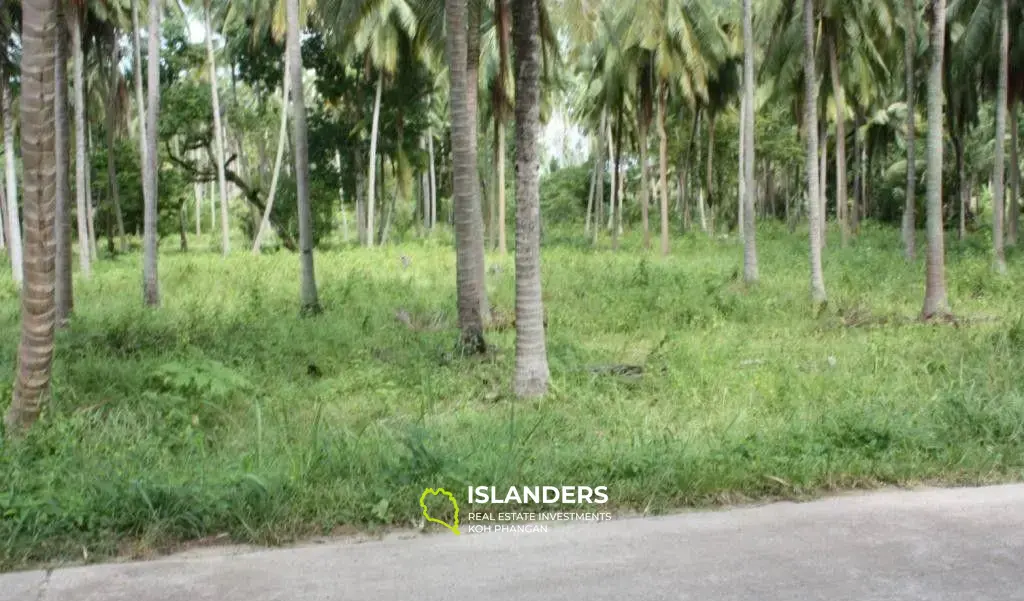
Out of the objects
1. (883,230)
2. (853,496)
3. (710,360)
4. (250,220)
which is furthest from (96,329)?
(883,230)

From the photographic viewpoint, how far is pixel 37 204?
6684 millimetres

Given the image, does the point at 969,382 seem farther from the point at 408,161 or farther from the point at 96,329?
the point at 408,161

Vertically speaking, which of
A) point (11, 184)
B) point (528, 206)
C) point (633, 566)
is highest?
point (11, 184)

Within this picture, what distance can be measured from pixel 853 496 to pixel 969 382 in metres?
3.83

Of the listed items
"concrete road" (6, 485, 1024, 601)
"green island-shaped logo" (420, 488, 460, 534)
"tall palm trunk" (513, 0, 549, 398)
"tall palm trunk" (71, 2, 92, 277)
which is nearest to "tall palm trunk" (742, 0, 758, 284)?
"tall palm trunk" (513, 0, 549, 398)

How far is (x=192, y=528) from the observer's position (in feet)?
16.8

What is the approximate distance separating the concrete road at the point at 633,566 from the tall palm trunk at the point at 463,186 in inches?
253

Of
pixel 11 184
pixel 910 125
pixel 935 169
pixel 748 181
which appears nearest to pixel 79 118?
pixel 11 184

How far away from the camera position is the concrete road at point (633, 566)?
4.32 meters

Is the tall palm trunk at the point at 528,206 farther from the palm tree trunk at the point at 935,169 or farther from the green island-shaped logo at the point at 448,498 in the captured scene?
the palm tree trunk at the point at 935,169

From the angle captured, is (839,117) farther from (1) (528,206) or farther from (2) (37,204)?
(2) (37,204)

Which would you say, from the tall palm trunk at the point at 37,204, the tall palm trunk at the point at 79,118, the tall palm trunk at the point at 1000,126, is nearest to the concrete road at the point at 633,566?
the tall palm trunk at the point at 37,204

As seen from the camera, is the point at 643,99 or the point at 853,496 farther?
the point at 643,99

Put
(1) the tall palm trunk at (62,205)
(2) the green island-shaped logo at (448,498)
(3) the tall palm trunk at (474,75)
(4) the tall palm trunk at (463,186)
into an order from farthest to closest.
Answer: (1) the tall palm trunk at (62,205) < (3) the tall palm trunk at (474,75) < (4) the tall palm trunk at (463,186) < (2) the green island-shaped logo at (448,498)
